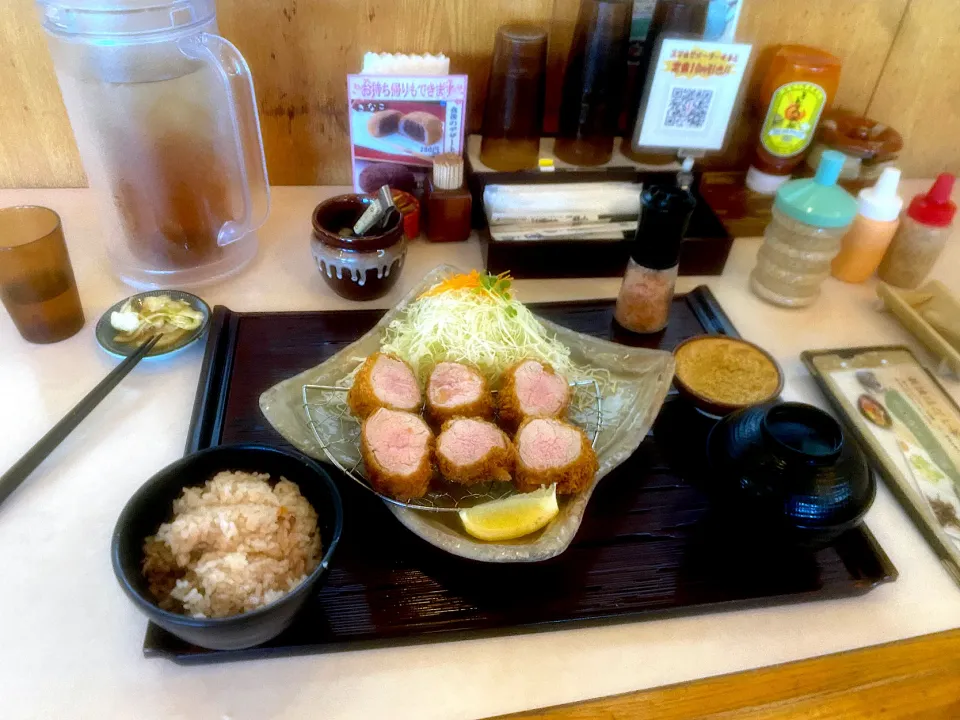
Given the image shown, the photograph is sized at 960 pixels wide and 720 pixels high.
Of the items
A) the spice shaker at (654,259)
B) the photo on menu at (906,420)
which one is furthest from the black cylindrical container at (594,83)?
the photo on menu at (906,420)

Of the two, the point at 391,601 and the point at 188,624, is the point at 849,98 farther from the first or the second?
the point at 188,624

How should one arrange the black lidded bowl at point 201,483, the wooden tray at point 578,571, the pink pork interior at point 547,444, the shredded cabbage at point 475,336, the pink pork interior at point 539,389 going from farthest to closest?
1. the shredded cabbage at point 475,336
2. the pink pork interior at point 539,389
3. the pink pork interior at point 547,444
4. the wooden tray at point 578,571
5. the black lidded bowl at point 201,483

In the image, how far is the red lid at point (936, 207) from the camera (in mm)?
1325

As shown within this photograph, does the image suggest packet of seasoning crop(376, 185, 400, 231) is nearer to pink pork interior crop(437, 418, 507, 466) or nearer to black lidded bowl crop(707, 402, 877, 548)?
pink pork interior crop(437, 418, 507, 466)

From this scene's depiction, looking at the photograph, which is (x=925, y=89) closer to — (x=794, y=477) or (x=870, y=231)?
(x=870, y=231)

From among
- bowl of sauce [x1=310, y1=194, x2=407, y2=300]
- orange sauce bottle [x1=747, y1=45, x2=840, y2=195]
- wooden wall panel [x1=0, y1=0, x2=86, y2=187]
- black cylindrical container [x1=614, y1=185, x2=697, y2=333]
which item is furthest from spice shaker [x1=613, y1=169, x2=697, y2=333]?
wooden wall panel [x1=0, y1=0, x2=86, y2=187]

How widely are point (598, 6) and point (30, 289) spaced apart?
3.69ft

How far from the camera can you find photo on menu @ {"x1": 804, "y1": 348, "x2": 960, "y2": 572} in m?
1.03

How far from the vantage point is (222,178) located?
132 centimetres

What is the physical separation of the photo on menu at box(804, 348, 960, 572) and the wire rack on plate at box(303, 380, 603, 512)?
Result: 0.44 m

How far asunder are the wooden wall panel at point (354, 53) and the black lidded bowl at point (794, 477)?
960 mm

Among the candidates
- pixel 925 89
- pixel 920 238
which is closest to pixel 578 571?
pixel 920 238

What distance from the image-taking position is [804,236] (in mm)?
1322

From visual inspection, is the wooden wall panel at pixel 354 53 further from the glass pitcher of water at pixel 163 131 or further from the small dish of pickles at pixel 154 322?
the small dish of pickles at pixel 154 322
